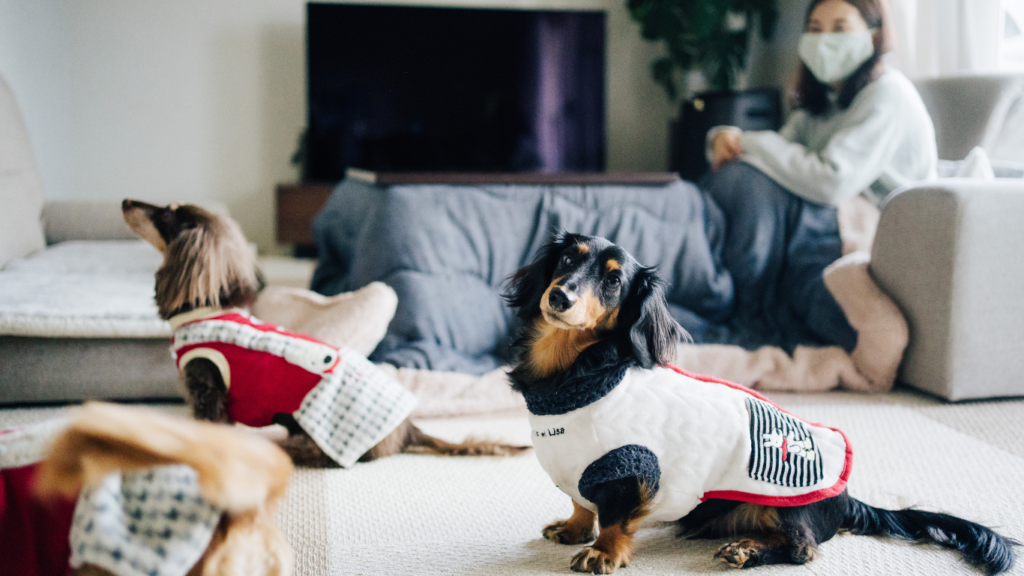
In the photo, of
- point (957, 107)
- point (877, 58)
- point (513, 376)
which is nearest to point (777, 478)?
point (513, 376)

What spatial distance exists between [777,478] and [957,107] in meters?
2.25

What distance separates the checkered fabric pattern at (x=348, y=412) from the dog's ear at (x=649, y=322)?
63 cm

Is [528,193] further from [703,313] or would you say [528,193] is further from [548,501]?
[548,501]

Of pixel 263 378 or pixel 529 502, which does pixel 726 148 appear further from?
pixel 263 378

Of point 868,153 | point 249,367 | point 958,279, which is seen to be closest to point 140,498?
point 249,367

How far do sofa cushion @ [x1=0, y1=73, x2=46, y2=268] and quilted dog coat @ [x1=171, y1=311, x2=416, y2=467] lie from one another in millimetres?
1541

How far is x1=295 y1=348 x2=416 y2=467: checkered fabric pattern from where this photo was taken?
1424mm

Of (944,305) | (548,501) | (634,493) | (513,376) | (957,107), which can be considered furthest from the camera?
(957,107)

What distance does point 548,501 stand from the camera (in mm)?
1354

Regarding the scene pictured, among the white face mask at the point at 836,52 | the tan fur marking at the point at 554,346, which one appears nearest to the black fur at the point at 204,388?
the tan fur marking at the point at 554,346

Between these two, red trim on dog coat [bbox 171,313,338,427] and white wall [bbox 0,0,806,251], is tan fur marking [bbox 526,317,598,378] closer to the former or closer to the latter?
red trim on dog coat [bbox 171,313,338,427]

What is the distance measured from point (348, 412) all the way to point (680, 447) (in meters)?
0.72

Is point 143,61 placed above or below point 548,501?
above

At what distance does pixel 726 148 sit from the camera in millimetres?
2631
